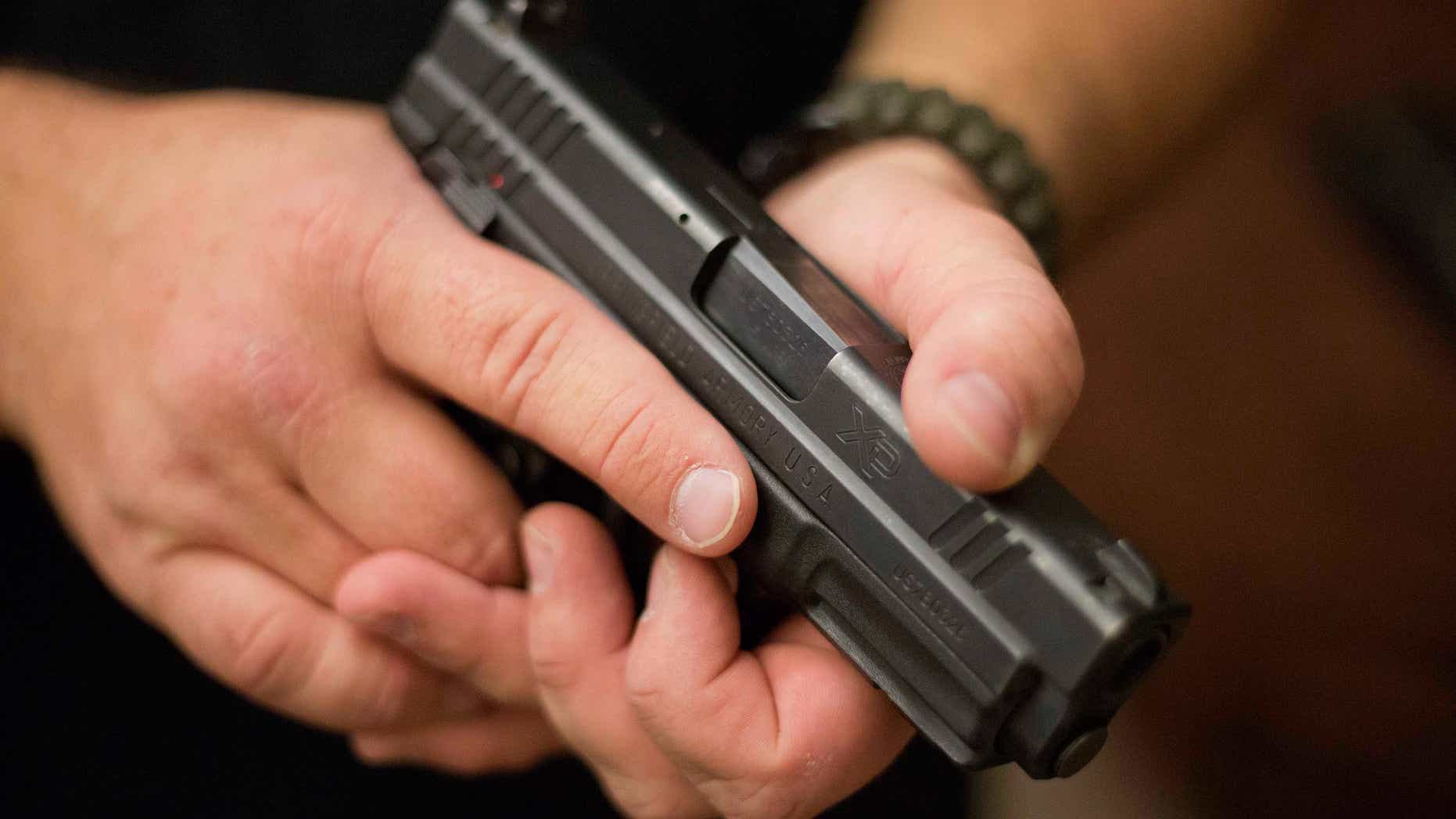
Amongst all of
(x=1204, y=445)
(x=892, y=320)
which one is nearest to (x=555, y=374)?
(x=892, y=320)

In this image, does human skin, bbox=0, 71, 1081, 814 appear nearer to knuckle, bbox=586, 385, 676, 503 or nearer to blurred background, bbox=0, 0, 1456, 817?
knuckle, bbox=586, 385, 676, 503

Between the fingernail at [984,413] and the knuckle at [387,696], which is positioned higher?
the fingernail at [984,413]

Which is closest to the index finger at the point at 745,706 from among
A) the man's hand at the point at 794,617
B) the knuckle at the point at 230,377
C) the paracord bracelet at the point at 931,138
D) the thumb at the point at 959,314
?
the man's hand at the point at 794,617

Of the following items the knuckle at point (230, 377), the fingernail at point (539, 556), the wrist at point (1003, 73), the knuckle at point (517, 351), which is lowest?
the knuckle at point (230, 377)

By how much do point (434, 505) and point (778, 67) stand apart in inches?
26.4

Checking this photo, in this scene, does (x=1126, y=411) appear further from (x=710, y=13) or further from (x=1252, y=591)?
(x=710, y=13)

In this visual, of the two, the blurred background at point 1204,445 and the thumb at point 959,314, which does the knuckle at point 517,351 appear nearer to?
the thumb at point 959,314

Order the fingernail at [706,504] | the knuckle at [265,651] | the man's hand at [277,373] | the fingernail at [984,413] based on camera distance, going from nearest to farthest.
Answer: the fingernail at [984,413] → the fingernail at [706,504] → the man's hand at [277,373] → the knuckle at [265,651]

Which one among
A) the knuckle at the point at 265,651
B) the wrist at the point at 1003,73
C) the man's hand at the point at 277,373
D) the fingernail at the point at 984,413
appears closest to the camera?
the fingernail at the point at 984,413

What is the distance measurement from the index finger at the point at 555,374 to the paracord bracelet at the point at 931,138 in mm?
353

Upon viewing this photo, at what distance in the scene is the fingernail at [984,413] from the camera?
24.0 inches

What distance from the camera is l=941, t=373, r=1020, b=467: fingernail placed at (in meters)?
0.61

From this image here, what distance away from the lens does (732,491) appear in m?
0.72

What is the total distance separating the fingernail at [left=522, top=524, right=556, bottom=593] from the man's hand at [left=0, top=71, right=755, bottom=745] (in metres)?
0.05
